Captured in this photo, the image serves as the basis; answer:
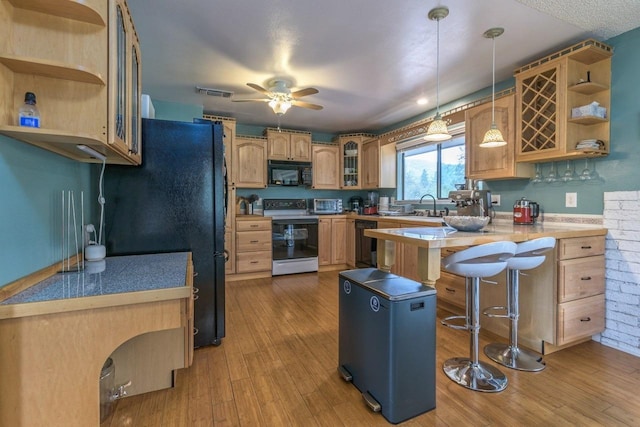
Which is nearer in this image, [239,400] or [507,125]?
[239,400]

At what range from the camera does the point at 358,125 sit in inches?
195

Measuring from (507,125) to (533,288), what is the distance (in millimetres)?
1487

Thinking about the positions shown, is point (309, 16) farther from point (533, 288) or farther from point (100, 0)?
point (533, 288)

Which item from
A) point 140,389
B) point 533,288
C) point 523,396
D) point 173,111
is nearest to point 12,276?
point 140,389

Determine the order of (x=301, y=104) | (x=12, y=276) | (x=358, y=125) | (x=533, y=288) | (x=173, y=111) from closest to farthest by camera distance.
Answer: (x=12, y=276) < (x=533, y=288) < (x=301, y=104) < (x=173, y=111) < (x=358, y=125)

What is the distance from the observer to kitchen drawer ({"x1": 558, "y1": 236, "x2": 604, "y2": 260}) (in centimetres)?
208

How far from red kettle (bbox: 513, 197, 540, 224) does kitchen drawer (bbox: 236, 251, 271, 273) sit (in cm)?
310

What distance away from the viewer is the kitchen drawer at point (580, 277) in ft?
6.82

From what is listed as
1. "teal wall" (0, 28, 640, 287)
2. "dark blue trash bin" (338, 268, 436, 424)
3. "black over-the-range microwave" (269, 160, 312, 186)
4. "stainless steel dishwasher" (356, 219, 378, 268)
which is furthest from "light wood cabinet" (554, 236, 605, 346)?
"black over-the-range microwave" (269, 160, 312, 186)

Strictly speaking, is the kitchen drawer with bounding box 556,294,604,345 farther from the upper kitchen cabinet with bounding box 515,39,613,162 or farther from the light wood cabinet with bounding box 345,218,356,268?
the light wood cabinet with bounding box 345,218,356,268

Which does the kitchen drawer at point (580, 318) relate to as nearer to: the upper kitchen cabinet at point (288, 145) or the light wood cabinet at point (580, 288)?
the light wood cabinet at point (580, 288)

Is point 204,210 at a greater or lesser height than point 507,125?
lesser

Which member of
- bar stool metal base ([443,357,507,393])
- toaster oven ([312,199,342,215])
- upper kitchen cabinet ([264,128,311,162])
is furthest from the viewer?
toaster oven ([312,199,342,215])

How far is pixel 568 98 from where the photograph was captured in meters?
2.31
